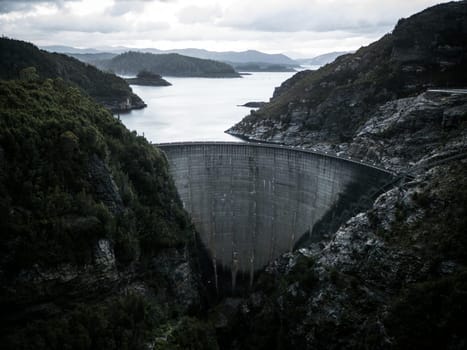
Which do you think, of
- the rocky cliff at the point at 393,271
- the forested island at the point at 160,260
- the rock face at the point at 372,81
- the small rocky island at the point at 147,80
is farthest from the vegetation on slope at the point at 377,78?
the small rocky island at the point at 147,80

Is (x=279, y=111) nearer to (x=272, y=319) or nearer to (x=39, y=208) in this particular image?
(x=272, y=319)

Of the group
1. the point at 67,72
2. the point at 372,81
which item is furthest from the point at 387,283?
the point at 67,72

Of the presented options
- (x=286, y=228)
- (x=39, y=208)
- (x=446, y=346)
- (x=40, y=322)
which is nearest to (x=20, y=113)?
(x=39, y=208)

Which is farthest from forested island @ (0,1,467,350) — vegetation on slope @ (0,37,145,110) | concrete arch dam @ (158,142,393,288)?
vegetation on slope @ (0,37,145,110)

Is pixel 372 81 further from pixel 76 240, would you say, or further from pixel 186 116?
pixel 76 240

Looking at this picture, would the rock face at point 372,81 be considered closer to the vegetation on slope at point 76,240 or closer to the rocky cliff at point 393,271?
the rocky cliff at point 393,271

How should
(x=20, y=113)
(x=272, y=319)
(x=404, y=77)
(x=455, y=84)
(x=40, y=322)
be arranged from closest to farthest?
1. (x=40, y=322)
2. (x=20, y=113)
3. (x=272, y=319)
4. (x=455, y=84)
5. (x=404, y=77)
